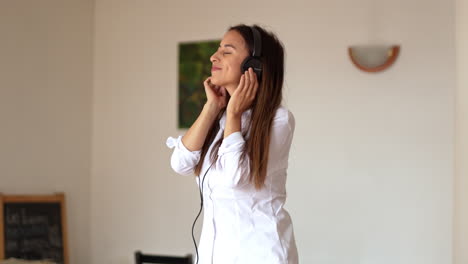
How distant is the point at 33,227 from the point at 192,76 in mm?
1340

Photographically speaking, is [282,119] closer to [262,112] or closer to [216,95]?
[262,112]

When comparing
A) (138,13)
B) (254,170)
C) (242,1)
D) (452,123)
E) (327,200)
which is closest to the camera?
(254,170)

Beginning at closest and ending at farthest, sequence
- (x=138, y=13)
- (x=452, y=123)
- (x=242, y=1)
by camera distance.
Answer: (x=452, y=123), (x=242, y=1), (x=138, y=13)

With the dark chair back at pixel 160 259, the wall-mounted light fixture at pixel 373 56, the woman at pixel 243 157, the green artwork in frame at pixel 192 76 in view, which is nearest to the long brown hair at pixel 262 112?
the woman at pixel 243 157

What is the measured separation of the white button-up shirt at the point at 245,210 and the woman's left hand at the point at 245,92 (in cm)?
6

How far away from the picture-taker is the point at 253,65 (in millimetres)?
1355

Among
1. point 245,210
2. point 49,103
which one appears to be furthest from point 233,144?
point 49,103

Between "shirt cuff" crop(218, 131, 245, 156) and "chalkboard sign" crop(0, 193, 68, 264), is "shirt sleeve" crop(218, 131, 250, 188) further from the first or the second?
"chalkboard sign" crop(0, 193, 68, 264)

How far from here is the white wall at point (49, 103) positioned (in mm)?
3215

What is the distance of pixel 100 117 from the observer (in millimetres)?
3908

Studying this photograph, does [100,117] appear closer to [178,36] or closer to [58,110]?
[58,110]

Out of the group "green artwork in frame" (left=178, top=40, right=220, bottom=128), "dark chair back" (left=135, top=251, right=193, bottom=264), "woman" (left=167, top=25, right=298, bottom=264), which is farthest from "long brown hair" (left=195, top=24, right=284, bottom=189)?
"green artwork in frame" (left=178, top=40, right=220, bottom=128)

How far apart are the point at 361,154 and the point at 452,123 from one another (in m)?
0.51

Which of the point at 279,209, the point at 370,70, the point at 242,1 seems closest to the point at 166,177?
the point at 242,1
